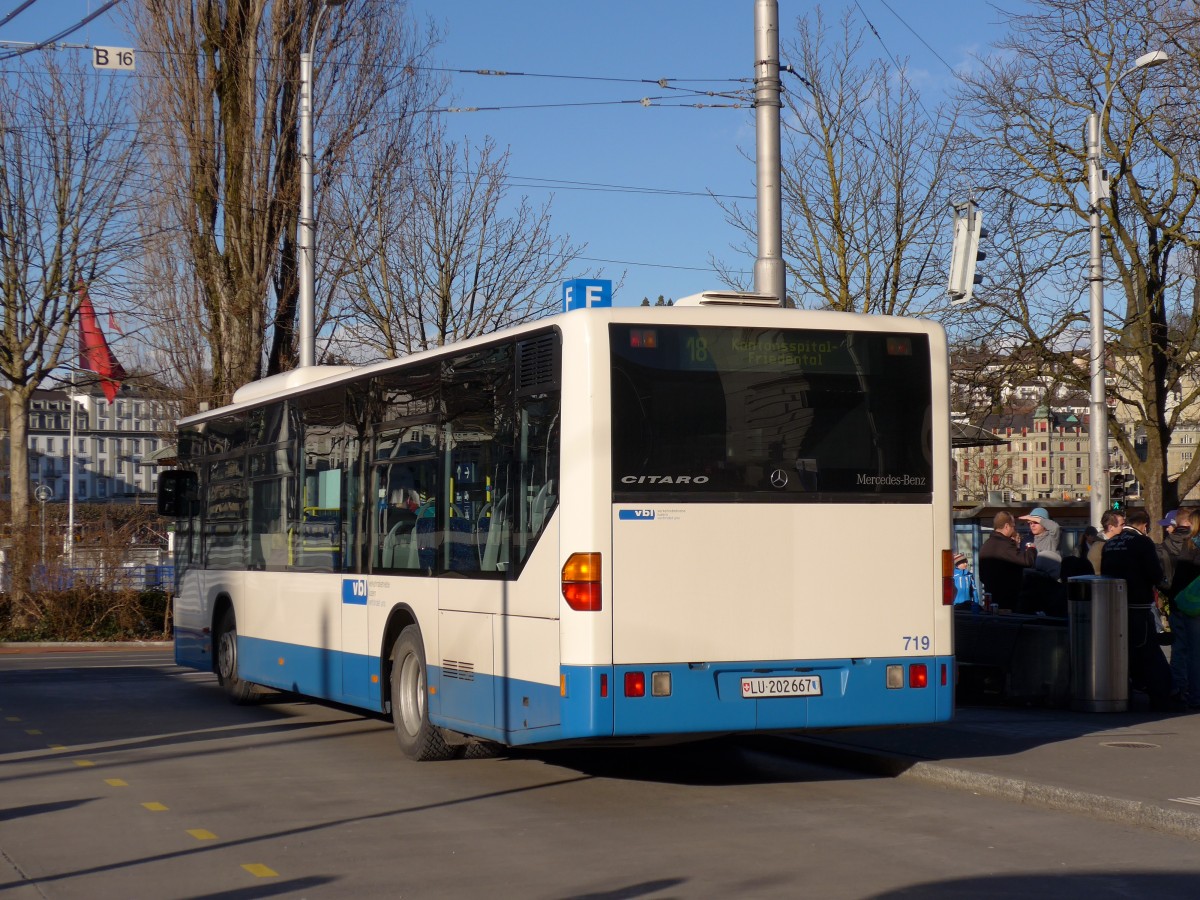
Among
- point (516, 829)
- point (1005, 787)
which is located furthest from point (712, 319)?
point (1005, 787)

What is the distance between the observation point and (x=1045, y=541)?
18641mm

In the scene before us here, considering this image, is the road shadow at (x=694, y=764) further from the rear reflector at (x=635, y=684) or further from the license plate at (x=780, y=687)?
the rear reflector at (x=635, y=684)

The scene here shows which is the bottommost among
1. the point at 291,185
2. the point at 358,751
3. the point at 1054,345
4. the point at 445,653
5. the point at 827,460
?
the point at 358,751

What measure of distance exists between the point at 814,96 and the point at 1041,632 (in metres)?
12.8

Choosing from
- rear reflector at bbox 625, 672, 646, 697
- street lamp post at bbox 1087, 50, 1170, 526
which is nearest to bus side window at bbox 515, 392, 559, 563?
rear reflector at bbox 625, 672, 646, 697

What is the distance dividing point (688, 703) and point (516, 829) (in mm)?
1302

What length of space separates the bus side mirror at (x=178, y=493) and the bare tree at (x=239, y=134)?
12.0 metres

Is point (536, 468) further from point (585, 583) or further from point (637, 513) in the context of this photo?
point (585, 583)

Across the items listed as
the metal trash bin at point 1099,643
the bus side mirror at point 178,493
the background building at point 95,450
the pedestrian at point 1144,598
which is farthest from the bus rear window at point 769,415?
the background building at point 95,450

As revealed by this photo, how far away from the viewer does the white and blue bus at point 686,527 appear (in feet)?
30.5

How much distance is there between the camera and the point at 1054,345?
1150 inches

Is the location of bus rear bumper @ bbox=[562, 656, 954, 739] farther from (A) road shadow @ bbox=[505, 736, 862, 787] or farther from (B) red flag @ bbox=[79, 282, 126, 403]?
(B) red flag @ bbox=[79, 282, 126, 403]

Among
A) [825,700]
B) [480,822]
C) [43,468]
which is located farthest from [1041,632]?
[43,468]

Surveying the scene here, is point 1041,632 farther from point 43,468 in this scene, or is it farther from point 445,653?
point 43,468
